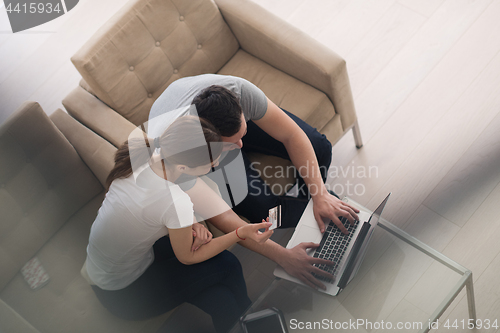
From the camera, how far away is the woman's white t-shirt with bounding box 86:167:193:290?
3.44 feet

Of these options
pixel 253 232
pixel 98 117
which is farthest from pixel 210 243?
pixel 98 117

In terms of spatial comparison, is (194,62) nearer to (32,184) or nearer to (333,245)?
(32,184)

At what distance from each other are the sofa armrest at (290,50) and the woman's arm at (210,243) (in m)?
0.68

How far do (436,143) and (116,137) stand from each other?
1.51m

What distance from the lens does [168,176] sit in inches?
42.5

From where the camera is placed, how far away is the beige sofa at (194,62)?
1.48 meters

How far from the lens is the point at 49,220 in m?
1.28

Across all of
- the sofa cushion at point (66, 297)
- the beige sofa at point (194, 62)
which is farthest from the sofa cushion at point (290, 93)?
the sofa cushion at point (66, 297)

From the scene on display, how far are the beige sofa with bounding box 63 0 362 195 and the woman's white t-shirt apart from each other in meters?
0.44

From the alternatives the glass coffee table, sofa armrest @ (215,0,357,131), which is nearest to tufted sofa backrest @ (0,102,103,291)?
the glass coffee table

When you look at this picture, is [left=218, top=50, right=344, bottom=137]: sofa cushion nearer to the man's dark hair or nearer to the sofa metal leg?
the sofa metal leg

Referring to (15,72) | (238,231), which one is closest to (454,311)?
(238,231)

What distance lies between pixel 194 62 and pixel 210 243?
851mm

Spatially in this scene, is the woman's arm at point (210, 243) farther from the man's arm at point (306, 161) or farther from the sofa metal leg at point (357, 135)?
the sofa metal leg at point (357, 135)
